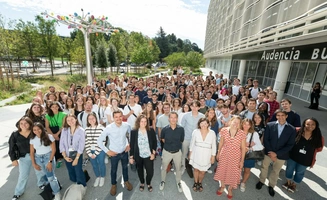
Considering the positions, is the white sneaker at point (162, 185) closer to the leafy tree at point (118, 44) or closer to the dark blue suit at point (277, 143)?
the dark blue suit at point (277, 143)

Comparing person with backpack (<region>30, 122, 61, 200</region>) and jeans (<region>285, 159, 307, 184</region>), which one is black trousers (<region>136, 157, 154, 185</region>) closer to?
person with backpack (<region>30, 122, 61, 200</region>)

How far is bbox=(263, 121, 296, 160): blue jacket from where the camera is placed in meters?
3.36

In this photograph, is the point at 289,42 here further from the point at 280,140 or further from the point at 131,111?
the point at 131,111

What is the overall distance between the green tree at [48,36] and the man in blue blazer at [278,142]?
25.9 metres

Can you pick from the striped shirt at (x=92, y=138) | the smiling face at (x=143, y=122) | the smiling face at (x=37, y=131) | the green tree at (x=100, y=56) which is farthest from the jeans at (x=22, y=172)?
the green tree at (x=100, y=56)

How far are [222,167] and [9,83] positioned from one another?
18.3 metres

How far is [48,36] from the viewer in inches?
804

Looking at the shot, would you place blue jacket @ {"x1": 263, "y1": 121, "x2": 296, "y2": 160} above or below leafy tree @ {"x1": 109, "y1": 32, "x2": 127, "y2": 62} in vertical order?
below

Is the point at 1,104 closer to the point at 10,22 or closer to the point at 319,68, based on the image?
the point at 10,22

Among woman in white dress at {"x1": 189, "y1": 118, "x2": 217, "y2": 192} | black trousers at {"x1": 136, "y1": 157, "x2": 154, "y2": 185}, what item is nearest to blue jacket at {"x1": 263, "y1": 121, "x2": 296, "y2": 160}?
woman in white dress at {"x1": 189, "y1": 118, "x2": 217, "y2": 192}

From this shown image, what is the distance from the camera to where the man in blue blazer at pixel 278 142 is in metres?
3.38

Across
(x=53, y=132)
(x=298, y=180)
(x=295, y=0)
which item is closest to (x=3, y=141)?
(x=53, y=132)

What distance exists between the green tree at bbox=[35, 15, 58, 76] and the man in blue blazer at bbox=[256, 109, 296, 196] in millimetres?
25929

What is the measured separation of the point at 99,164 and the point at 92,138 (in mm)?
734
